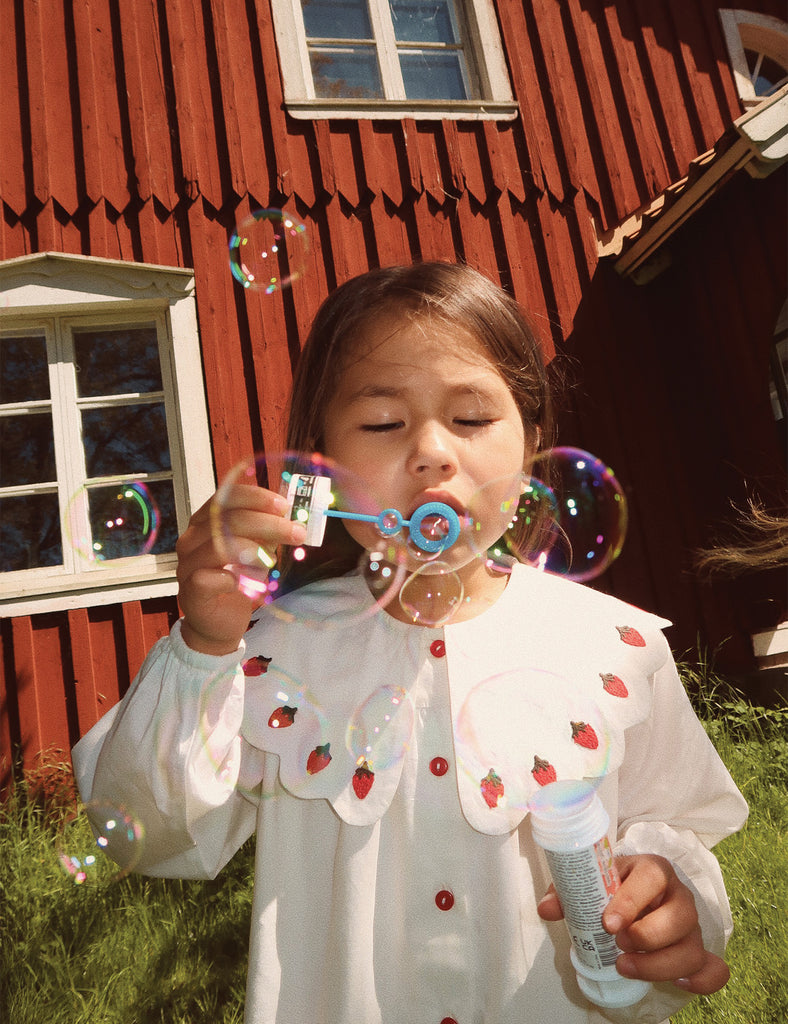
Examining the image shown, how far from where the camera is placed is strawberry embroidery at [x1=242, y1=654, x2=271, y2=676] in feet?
4.20

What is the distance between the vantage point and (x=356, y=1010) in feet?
3.49

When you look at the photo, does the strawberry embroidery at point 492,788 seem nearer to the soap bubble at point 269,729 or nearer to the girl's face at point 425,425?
the soap bubble at point 269,729

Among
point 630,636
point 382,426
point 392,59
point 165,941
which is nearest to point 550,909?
point 630,636

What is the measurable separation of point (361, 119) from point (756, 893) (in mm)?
4995

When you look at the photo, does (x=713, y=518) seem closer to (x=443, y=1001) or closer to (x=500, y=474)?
(x=500, y=474)

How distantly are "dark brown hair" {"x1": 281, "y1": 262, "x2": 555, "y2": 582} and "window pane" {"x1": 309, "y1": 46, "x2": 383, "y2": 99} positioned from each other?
398 centimetres

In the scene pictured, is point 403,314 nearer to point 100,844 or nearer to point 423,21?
point 100,844

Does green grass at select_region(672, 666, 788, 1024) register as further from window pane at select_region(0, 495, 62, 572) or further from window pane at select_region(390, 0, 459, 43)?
window pane at select_region(390, 0, 459, 43)

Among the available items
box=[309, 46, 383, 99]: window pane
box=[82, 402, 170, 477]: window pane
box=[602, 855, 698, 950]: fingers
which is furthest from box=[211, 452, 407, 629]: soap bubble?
box=[309, 46, 383, 99]: window pane

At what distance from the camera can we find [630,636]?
136 centimetres

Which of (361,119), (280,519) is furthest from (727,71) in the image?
(280,519)

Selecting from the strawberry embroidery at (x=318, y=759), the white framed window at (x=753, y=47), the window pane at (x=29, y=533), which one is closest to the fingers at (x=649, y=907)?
the strawberry embroidery at (x=318, y=759)

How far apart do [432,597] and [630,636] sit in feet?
1.39

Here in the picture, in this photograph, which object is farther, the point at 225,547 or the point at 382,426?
the point at 382,426
